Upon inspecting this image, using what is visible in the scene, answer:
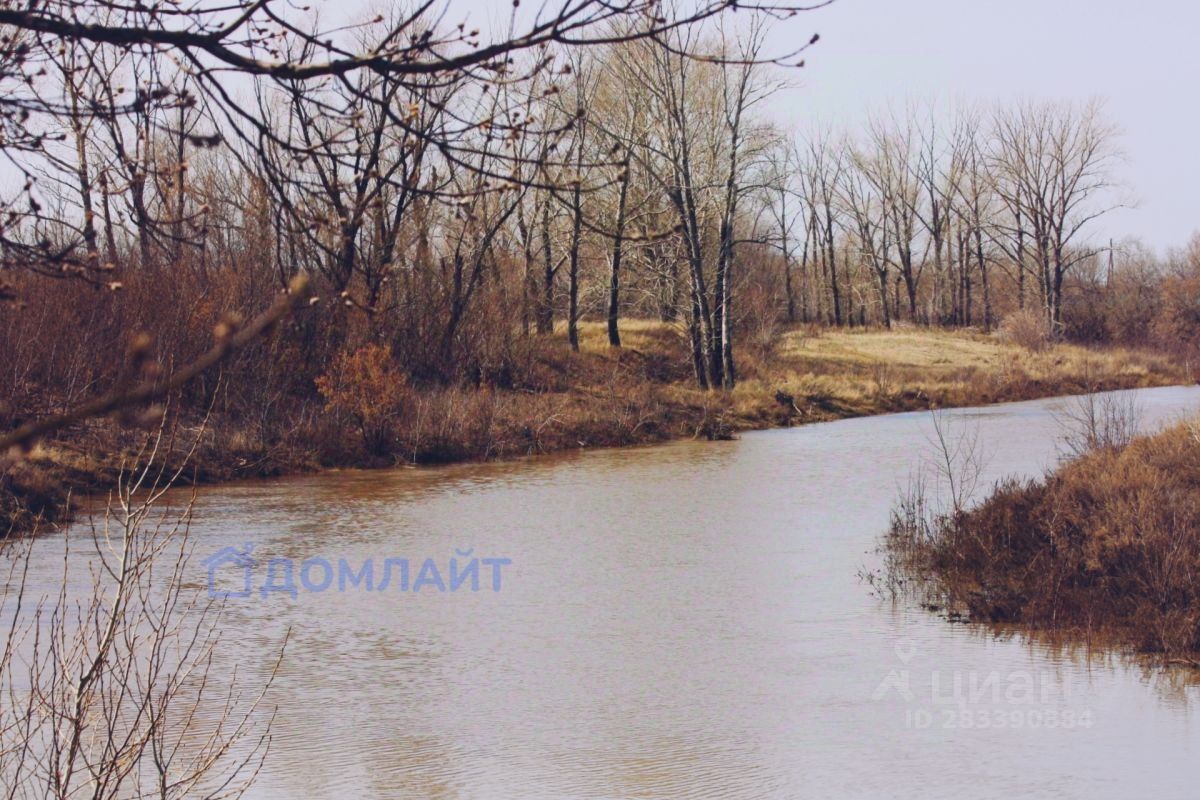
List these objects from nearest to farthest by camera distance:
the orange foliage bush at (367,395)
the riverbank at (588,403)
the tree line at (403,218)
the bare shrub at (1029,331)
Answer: the tree line at (403,218)
the riverbank at (588,403)
the orange foliage bush at (367,395)
the bare shrub at (1029,331)

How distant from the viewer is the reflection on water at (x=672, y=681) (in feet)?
23.3

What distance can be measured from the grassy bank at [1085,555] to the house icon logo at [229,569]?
20.4 ft

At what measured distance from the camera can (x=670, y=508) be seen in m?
16.4

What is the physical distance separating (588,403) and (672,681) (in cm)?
1885

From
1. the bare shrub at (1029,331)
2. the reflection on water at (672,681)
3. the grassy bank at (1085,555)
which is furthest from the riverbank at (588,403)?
the grassy bank at (1085,555)

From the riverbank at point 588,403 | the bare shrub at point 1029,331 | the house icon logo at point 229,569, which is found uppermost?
the bare shrub at point 1029,331

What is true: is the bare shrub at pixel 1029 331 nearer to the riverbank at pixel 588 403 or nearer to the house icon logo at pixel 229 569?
the riverbank at pixel 588 403

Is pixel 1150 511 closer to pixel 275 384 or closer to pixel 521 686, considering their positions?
pixel 521 686

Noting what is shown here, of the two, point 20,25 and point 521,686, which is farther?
point 521,686

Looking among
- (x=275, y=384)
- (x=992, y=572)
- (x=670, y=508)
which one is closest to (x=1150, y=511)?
(x=992, y=572)

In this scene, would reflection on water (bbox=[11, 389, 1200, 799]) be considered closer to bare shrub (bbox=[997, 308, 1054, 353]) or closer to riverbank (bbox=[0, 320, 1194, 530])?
riverbank (bbox=[0, 320, 1194, 530])

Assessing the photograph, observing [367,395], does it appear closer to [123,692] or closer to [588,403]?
[588,403]

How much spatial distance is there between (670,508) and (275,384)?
1000 cm

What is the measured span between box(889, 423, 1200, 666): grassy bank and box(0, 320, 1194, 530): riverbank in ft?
25.4
